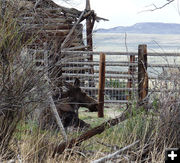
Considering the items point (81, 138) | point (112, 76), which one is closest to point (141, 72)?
point (112, 76)

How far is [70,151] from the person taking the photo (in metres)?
5.25

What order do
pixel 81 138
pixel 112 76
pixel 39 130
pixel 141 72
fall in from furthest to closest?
pixel 112 76 → pixel 141 72 → pixel 81 138 → pixel 39 130

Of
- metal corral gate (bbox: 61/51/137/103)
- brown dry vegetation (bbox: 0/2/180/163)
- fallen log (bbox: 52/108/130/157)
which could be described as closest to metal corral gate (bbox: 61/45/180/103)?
metal corral gate (bbox: 61/51/137/103)

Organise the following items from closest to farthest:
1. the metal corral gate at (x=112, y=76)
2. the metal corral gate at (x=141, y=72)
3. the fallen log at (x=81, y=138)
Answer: the fallen log at (x=81, y=138) → the metal corral gate at (x=141, y=72) → the metal corral gate at (x=112, y=76)

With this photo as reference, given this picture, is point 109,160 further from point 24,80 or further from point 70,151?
point 24,80

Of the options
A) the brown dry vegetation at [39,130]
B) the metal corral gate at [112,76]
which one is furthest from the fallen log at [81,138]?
the metal corral gate at [112,76]

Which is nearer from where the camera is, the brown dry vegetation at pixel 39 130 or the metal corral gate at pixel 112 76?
the brown dry vegetation at pixel 39 130

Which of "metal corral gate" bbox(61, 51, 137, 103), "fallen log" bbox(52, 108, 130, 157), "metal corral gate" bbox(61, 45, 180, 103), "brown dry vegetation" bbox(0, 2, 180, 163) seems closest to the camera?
"brown dry vegetation" bbox(0, 2, 180, 163)

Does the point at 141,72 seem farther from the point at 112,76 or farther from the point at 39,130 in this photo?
the point at 39,130

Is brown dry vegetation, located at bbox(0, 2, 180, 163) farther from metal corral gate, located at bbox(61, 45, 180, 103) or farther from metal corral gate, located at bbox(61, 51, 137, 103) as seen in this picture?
metal corral gate, located at bbox(61, 51, 137, 103)

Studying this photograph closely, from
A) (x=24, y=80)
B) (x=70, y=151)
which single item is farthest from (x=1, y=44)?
(x=70, y=151)

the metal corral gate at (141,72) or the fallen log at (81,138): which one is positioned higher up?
the metal corral gate at (141,72)

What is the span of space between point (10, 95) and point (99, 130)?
1.51 m

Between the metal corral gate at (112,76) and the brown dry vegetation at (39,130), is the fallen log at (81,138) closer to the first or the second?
the brown dry vegetation at (39,130)
